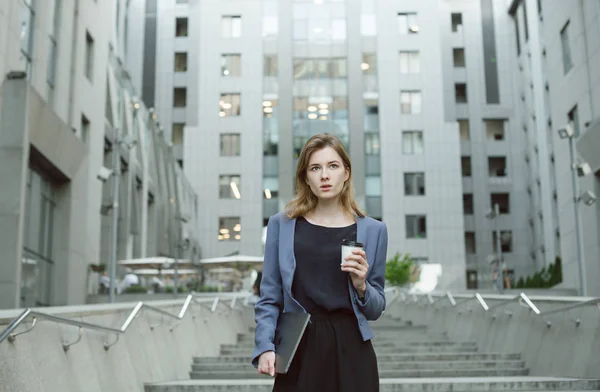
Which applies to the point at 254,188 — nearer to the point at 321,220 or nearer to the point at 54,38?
the point at 54,38

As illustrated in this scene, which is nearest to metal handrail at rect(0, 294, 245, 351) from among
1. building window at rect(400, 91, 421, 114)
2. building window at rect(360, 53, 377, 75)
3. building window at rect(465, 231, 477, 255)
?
building window at rect(400, 91, 421, 114)

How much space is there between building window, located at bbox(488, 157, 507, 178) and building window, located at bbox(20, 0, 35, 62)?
4846cm

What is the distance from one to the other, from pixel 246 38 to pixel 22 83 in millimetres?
37815

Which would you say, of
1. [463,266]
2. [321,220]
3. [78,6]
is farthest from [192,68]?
[321,220]

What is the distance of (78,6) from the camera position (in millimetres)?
26016

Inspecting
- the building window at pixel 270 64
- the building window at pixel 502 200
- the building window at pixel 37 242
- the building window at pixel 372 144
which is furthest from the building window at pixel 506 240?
the building window at pixel 37 242

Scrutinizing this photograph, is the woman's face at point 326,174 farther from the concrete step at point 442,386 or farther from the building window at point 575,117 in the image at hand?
the building window at point 575,117

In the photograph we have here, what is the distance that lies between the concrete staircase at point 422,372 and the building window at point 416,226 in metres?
35.0

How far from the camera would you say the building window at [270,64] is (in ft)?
181

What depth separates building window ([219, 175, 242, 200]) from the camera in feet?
175

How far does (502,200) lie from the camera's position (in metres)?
63.7

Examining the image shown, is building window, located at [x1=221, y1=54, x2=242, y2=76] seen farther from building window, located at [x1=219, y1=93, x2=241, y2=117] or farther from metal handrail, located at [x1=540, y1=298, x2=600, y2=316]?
metal handrail, located at [x1=540, y1=298, x2=600, y2=316]

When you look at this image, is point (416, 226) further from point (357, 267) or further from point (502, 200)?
point (357, 267)

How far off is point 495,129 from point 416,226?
51.9 ft
